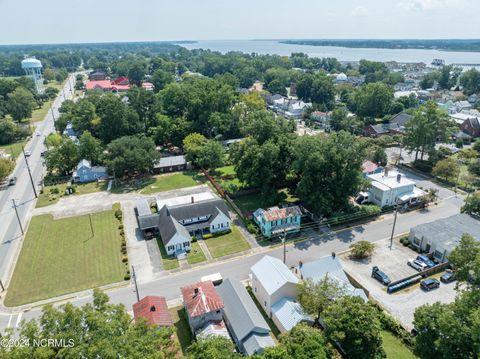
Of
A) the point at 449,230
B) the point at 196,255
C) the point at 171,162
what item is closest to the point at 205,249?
the point at 196,255

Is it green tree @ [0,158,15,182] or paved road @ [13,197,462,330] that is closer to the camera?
paved road @ [13,197,462,330]

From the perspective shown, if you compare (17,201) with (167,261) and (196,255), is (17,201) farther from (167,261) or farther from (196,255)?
(196,255)

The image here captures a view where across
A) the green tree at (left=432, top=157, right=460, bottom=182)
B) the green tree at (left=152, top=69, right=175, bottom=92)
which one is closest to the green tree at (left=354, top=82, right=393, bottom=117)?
the green tree at (left=432, top=157, right=460, bottom=182)

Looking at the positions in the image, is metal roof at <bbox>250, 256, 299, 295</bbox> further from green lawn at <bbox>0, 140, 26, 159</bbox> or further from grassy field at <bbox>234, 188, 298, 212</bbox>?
green lawn at <bbox>0, 140, 26, 159</bbox>

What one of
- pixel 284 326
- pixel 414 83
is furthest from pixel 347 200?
pixel 414 83

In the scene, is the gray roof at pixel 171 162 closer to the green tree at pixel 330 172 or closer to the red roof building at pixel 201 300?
the green tree at pixel 330 172
